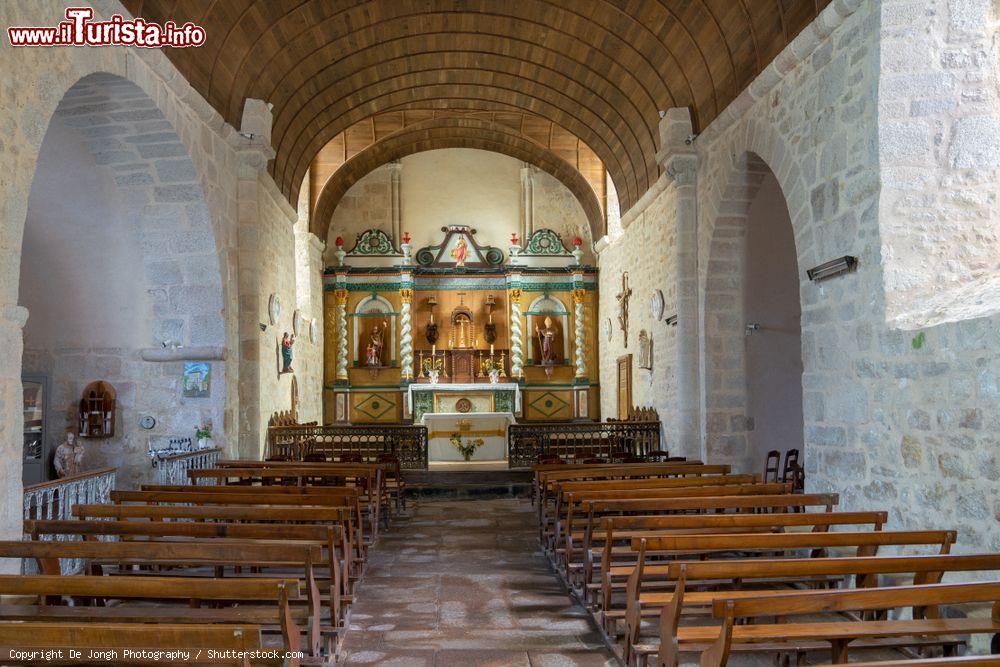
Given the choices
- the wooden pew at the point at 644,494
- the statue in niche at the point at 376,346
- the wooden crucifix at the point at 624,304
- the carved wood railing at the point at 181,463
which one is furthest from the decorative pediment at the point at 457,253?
the wooden pew at the point at 644,494

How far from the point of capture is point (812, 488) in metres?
6.86

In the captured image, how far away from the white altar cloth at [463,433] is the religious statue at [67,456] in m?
6.13

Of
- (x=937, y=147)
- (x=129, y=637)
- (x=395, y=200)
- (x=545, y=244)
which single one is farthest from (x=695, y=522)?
(x=395, y=200)

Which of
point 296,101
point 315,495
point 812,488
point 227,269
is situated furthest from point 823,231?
point 296,101

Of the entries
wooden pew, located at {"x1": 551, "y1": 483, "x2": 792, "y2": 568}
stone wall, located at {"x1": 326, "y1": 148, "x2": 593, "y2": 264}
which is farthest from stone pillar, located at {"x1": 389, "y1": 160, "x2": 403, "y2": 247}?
wooden pew, located at {"x1": 551, "y1": 483, "x2": 792, "y2": 568}

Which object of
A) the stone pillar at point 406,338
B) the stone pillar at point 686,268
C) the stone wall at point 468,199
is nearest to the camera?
the stone pillar at point 686,268

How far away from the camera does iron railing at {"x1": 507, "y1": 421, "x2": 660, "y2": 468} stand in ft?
40.3

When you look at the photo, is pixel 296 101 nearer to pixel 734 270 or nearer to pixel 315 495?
pixel 734 270

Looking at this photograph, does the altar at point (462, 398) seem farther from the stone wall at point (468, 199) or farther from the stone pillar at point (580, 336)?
the stone wall at point (468, 199)

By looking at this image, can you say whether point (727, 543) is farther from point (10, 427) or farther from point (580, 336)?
point (580, 336)

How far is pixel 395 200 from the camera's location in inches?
744

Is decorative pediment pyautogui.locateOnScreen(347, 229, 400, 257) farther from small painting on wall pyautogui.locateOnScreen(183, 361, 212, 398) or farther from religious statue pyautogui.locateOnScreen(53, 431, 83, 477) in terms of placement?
religious statue pyautogui.locateOnScreen(53, 431, 83, 477)

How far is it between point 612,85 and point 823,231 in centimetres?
641

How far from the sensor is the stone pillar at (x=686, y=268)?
418 inches
